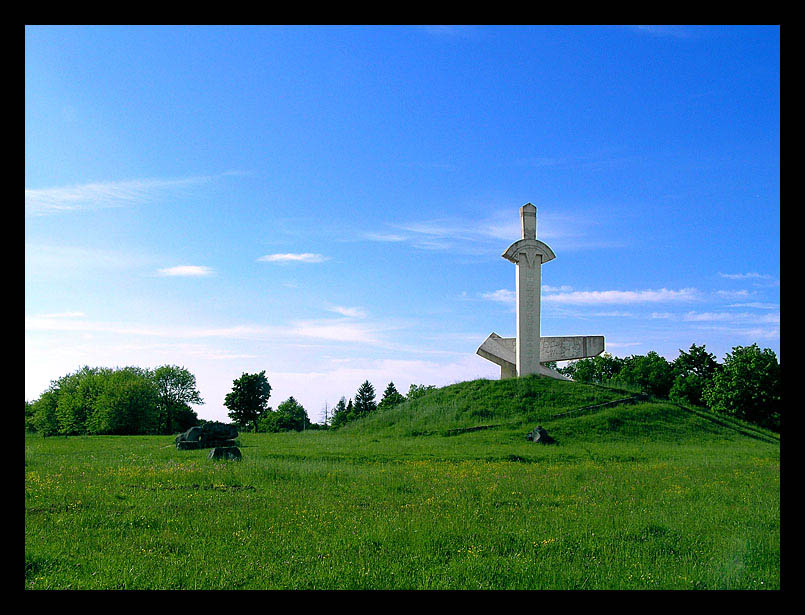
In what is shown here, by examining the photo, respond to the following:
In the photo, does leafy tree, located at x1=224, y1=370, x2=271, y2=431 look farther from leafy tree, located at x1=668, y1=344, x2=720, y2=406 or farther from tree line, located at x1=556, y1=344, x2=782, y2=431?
leafy tree, located at x1=668, y1=344, x2=720, y2=406

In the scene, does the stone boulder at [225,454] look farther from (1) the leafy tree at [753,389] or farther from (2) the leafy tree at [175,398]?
(1) the leafy tree at [753,389]

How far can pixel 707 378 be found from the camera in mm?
49094

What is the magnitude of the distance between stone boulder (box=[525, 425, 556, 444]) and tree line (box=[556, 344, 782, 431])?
12127 mm

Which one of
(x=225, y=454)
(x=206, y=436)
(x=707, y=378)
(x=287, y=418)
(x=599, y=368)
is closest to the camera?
(x=225, y=454)

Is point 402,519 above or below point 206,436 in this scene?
above

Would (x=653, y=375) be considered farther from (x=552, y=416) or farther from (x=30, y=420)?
(x=30, y=420)

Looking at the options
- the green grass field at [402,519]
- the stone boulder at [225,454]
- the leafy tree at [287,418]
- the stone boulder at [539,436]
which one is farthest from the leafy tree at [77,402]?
the stone boulder at [539,436]

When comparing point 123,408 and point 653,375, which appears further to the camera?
point 653,375

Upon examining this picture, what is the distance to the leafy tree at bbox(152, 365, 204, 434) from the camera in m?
37.0

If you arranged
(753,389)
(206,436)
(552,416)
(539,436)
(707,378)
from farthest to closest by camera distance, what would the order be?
1. (707,378)
2. (753,389)
3. (552,416)
4. (539,436)
5. (206,436)

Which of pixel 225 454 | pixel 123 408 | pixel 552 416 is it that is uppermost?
pixel 225 454

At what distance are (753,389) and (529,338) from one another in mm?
14347

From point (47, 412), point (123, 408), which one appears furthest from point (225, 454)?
point (47, 412)

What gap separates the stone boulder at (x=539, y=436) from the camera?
21531 millimetres
